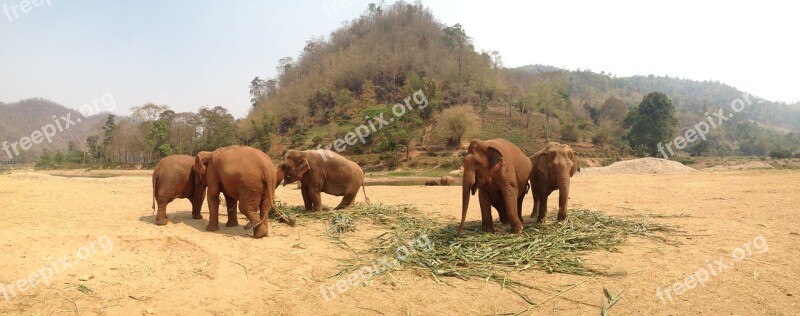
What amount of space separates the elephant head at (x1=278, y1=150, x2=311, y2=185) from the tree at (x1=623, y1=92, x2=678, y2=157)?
52017mm

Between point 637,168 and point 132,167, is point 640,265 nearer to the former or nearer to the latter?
point 637,168

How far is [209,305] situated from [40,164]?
3300 inches

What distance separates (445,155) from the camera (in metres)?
44.7

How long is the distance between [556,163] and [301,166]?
6255mm

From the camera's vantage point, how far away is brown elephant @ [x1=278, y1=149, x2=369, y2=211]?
11109 millimetres

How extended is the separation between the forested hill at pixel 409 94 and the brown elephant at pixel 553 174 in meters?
34.6

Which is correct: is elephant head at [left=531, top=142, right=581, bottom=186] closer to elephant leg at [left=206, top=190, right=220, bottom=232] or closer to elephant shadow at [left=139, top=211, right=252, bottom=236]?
elephant shadow at [left=139, top=211, right=252, bottom=236]

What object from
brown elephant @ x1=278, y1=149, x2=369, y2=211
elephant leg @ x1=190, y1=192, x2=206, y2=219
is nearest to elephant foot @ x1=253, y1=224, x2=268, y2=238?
elephant leg @ x1=190, y1=192, x2=206, y2=219

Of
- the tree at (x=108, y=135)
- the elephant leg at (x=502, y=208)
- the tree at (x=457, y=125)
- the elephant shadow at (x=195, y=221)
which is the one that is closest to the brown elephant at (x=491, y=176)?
the elephant leg at (x=502, y=208)

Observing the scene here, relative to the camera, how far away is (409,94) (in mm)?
65562

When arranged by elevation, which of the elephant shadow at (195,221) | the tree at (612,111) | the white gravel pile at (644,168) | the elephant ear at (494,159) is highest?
the tree at (612,111)

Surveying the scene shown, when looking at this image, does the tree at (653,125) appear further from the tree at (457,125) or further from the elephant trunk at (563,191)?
the elephant trunk at (563,191)

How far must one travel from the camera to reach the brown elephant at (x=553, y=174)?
8.97m

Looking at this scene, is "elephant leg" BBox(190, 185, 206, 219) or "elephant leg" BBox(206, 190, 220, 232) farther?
"elephant leg" BBox(190, 185, 206, 219)
